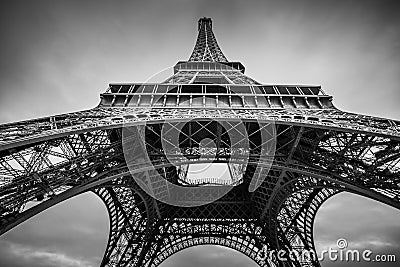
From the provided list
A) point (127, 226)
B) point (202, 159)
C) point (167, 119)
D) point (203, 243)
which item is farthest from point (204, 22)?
point (167, 119)

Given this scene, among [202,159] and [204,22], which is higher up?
[204,22]

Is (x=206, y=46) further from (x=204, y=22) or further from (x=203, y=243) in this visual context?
(x=203, y=243)

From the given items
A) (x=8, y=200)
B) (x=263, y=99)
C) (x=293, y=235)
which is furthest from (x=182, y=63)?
(x=8, y=200)

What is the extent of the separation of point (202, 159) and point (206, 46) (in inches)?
923

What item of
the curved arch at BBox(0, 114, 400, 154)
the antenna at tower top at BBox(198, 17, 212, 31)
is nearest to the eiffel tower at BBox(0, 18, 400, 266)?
the curved arch at BBox(0, 114, 400, 154)

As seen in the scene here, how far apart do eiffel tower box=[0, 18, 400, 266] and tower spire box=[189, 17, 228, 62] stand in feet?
1.37

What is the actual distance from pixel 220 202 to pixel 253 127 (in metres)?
14.1

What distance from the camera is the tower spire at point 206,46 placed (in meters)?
34.0

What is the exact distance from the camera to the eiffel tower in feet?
40.7

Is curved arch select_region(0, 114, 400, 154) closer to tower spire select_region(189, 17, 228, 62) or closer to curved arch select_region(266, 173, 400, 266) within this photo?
curved arch select_region(266, 173, 400, 266)

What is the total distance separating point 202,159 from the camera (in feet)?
54.7

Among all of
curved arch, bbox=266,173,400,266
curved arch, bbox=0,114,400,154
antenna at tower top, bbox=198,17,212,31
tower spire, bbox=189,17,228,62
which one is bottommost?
curved arch, bbox=0,114,400,154

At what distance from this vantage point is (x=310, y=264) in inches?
1123

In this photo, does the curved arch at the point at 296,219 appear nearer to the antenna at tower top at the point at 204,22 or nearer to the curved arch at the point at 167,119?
the curved arch at the point at 167,119
